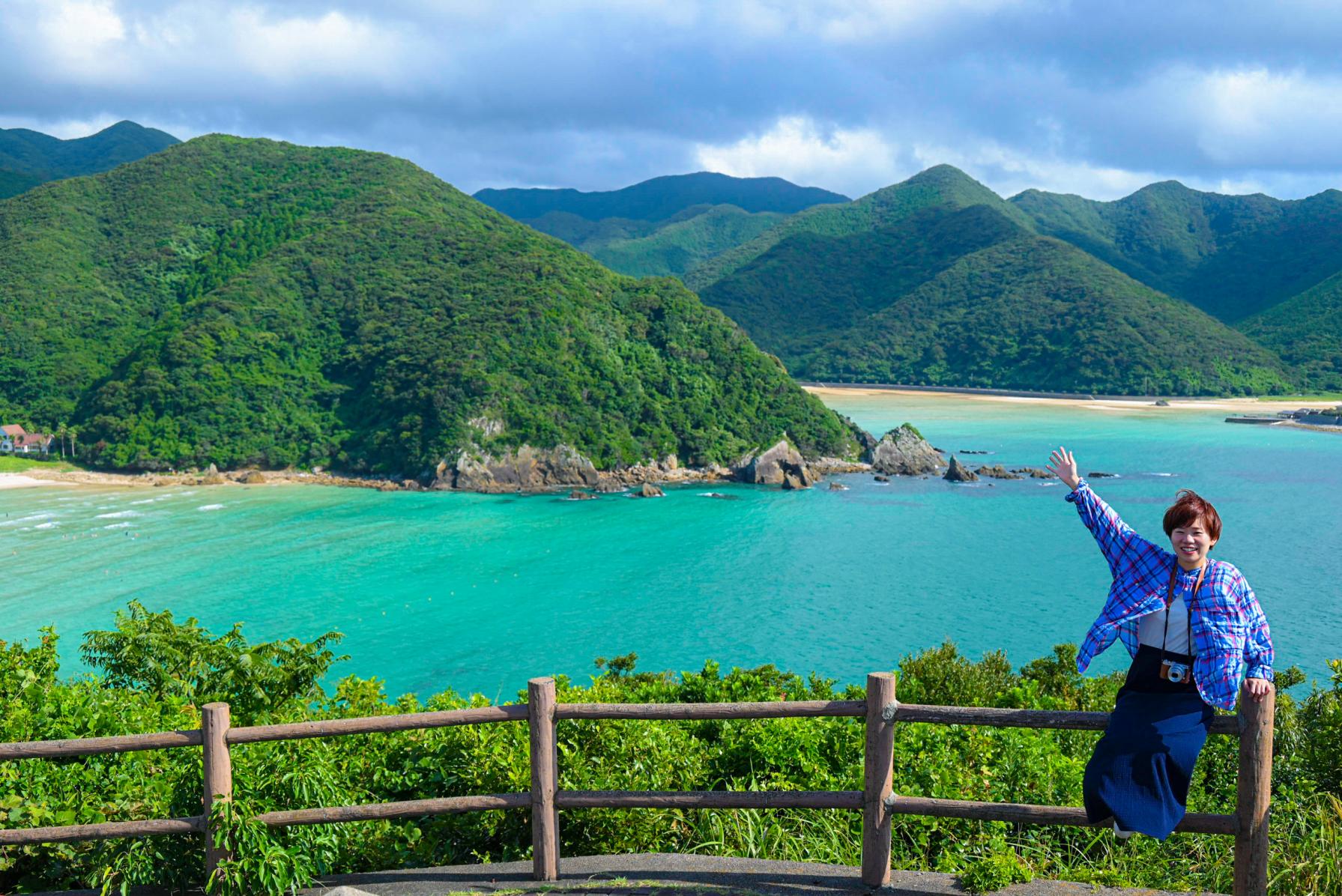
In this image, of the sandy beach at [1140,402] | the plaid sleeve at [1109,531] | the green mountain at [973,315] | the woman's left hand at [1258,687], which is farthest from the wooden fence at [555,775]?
the green mountain at [973,315]

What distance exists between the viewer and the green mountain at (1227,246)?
148000mm

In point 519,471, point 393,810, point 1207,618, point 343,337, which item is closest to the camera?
point 1207,618

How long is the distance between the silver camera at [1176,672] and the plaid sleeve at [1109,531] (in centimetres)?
45

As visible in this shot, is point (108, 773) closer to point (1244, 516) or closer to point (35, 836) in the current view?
point (35, 836)

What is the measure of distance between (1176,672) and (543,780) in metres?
3.17

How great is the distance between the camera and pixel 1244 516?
53.6 meters

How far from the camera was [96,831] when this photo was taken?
5.05 meters

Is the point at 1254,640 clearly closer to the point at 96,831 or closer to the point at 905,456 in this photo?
the point at 96,831

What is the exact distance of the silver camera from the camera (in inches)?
162

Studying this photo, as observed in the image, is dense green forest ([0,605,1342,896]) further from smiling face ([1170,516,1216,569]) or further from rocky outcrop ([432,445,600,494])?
rocky outcrop ([432,445,600,494])

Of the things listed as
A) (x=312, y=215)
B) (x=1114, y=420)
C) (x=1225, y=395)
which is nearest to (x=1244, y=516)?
(x=1114, y=420)

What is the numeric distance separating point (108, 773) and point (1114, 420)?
4019 inches

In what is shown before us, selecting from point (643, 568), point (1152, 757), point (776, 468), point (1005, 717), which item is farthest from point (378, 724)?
point (776, 468)

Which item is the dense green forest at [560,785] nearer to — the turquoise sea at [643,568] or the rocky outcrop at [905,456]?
the turquoise sea at [643,568]
